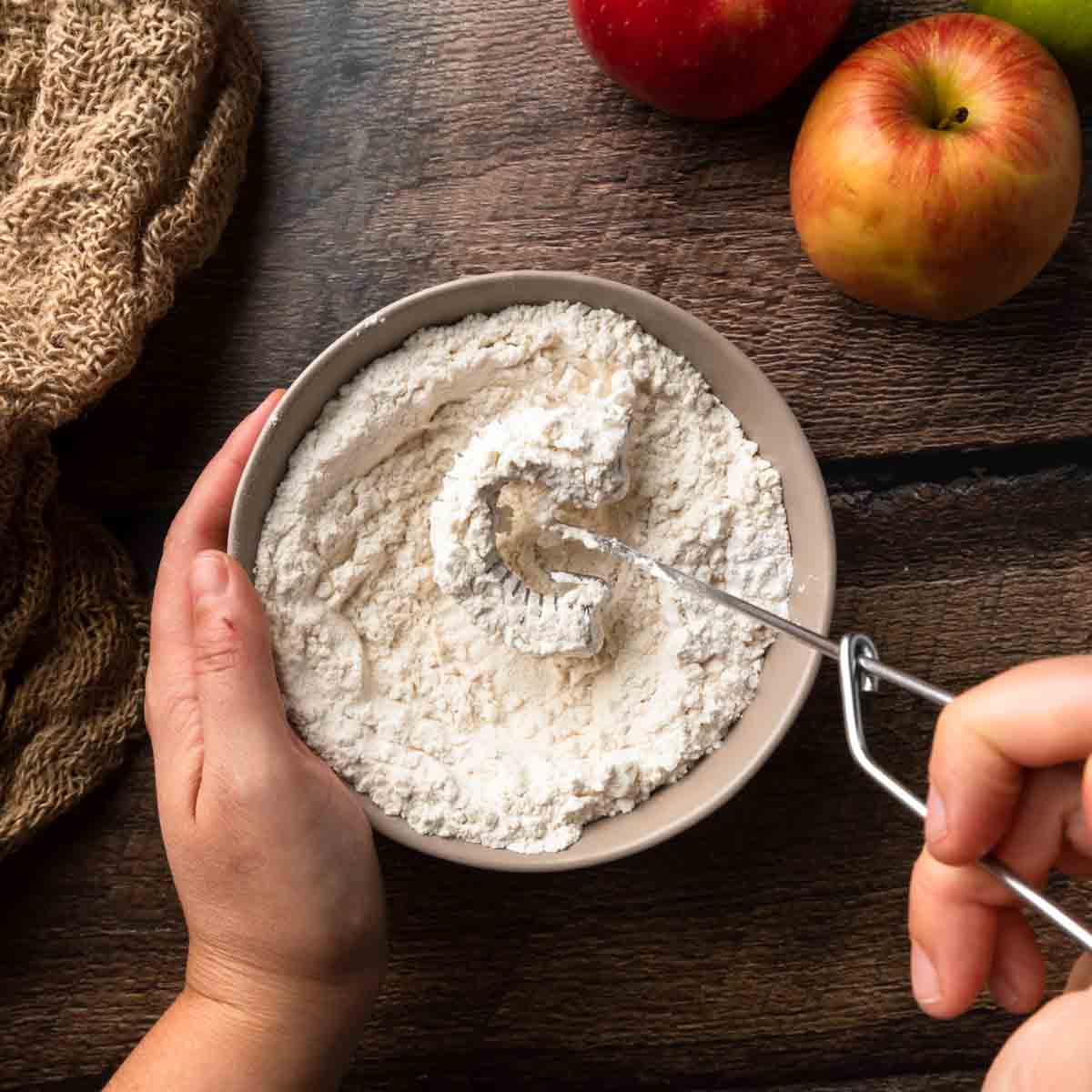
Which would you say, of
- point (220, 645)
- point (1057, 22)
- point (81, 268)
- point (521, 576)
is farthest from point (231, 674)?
point (1057, 22)

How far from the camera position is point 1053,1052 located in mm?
547

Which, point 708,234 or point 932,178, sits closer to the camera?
point 932,178

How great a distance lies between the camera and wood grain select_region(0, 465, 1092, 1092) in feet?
3.07

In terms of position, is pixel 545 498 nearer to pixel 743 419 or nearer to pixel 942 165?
pixel 743 419

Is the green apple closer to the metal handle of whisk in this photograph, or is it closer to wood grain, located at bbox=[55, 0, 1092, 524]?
wood grain, located at bbox=[55, 0, 1092, 524]

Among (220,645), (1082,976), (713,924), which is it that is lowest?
(713,924)

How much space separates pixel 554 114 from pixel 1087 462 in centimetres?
55

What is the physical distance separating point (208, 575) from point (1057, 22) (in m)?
0.77

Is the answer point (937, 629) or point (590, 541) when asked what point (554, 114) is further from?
point (937, 629)

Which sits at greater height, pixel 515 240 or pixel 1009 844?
pixel 515 240

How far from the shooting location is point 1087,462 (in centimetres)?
95

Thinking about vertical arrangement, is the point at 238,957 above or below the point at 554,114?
below

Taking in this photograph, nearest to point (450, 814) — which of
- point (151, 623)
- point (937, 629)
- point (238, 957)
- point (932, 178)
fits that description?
point (238, 957)

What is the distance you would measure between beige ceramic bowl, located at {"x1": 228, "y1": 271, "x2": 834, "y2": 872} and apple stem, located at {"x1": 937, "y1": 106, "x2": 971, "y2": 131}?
242 millimetres
